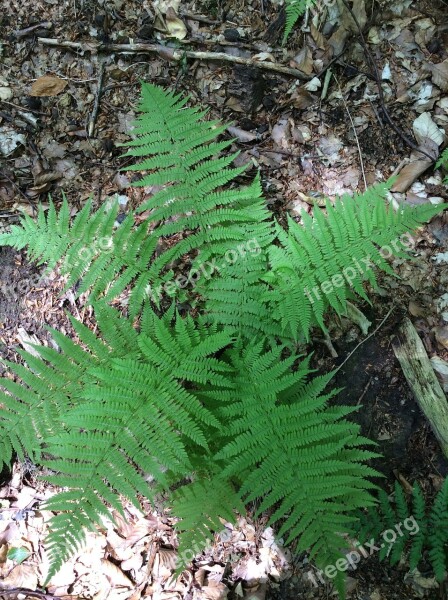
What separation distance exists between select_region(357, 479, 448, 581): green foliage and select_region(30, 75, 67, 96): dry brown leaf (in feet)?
15.4

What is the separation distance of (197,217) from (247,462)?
1.96 m

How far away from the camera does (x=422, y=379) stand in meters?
3.51

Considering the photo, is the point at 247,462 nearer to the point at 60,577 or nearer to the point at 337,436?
the point at 337,436

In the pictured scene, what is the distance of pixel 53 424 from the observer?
329 cm

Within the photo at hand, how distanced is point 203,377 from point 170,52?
334 cm

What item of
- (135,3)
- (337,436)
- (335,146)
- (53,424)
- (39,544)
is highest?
(135,3)

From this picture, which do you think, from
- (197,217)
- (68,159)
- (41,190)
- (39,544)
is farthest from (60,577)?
(68,159)

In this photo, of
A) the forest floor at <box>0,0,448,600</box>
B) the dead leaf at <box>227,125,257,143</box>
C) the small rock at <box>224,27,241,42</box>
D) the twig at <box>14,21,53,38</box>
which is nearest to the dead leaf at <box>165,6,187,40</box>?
the forest floor at <box>0,0,448,600</box>

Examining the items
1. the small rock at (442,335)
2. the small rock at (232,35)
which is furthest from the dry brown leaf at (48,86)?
the small rock at (442,335)

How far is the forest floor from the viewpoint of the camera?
3.52 meters

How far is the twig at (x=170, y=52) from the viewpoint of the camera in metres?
4.41

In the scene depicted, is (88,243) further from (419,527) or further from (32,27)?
(419,527)

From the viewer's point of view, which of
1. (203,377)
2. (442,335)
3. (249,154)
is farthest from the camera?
(249,154)

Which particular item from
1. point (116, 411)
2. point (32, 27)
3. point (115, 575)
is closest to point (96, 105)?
point (32, 27)
